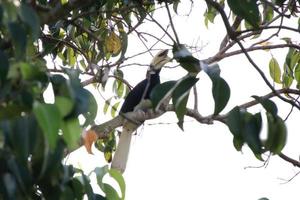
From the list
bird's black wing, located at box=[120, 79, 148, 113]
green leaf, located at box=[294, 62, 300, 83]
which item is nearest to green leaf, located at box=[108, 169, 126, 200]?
green leaf, located at box=[294, 62, 300, 83]

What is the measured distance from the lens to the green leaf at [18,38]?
977 millimetres

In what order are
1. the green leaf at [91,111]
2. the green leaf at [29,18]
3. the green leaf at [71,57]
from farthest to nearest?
the green leaf at [71,57] → the green leaf at [91,111] → the green leaf at [29,18]

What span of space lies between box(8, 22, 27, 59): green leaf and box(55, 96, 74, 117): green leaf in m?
0.09

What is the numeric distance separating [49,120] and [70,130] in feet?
0.23

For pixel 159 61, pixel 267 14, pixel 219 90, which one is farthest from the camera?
pixel 159 61

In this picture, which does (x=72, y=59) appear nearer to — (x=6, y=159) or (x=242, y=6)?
(x=242, y=6)

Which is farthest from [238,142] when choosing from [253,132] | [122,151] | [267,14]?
[122,151]

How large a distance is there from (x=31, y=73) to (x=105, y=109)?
70.2 inches

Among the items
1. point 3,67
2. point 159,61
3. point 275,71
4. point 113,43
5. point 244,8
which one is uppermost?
point 159,61

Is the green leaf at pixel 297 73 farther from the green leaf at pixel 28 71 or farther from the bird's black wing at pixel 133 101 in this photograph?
the bird's black wing at pixel 133 101

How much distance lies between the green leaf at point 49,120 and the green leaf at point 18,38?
0.10m

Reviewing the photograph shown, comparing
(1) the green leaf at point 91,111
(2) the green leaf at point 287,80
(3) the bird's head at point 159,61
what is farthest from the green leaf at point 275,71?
(1) the green leaf at point 91,111

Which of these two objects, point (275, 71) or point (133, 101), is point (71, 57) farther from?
point (133, 101)

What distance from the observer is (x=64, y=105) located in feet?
3.12
